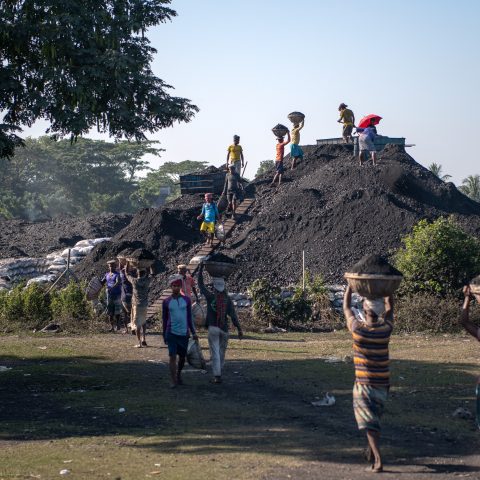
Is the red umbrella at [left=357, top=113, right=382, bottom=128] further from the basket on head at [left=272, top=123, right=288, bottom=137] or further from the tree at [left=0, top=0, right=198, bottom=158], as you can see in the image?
the tree at [left=0, top=0, right=198, bottom=158]

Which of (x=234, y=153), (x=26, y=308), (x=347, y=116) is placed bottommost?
(x=26, y=308)

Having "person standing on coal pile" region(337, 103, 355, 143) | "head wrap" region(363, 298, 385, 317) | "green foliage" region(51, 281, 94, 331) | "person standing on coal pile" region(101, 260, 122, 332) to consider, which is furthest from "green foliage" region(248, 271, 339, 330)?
"head wrap" region(363, 298, 385, 317)

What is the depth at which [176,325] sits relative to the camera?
13273mm

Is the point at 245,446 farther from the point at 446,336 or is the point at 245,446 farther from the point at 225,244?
the point at 225,244

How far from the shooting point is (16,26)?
46.6 ft

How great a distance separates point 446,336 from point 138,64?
9.80 meters

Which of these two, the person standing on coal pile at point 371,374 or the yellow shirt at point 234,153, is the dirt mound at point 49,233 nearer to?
the yellow shirt at point 234,153

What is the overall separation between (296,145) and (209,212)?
7476 millimetres

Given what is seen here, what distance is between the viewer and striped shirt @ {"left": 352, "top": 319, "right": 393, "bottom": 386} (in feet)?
28.5

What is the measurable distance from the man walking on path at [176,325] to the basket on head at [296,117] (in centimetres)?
1807

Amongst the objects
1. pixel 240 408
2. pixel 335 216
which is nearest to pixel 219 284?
pixel 240 408

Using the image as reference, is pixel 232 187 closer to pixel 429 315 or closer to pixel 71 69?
pixel 429 315

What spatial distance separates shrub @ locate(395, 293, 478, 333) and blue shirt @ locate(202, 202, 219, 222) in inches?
256

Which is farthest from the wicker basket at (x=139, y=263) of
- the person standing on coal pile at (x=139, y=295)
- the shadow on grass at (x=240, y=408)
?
the shadow on grass at (x=240, y=408)
